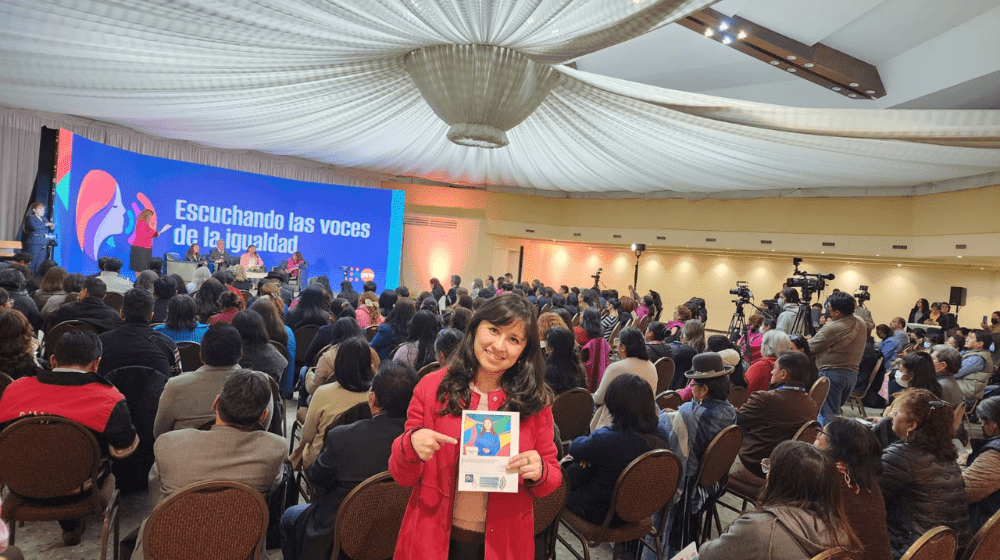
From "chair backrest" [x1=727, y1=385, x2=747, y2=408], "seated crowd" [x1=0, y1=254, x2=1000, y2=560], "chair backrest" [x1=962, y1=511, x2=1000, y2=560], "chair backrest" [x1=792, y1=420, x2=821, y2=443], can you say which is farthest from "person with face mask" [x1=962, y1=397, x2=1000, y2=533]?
"chair backrest" [x1=727, y1=385, x2=747, y2=408]

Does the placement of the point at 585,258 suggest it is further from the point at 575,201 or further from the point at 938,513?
the point at 938,513

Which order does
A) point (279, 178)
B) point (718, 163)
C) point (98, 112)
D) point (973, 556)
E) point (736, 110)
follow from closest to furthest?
point (973, 556) < point (736, 110) < point (98, 112) < point (718, 163) < point (279, 178)

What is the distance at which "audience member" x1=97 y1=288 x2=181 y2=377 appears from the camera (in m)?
3.44

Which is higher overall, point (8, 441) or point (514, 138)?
point (514, 138)

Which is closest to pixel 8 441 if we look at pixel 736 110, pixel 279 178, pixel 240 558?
pixel 240 558

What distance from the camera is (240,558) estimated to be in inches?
82.2

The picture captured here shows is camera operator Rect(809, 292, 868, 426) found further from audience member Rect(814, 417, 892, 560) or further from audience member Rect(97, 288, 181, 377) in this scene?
audience member Rect(97, 288, 181, 377)

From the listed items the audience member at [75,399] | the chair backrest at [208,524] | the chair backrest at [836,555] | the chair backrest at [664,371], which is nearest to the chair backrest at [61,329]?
the audience member at [75,399]

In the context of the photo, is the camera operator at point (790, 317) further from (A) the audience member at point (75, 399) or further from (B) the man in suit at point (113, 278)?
(B) the man in suit at point (113, 278)

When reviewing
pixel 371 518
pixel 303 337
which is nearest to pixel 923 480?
pixel 371 518

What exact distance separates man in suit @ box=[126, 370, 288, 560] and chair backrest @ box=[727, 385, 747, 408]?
3.40m

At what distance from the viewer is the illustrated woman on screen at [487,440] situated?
4.98 ft

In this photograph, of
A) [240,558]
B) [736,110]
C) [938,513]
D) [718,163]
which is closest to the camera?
[240,558]

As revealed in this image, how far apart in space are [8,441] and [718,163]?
961cm
